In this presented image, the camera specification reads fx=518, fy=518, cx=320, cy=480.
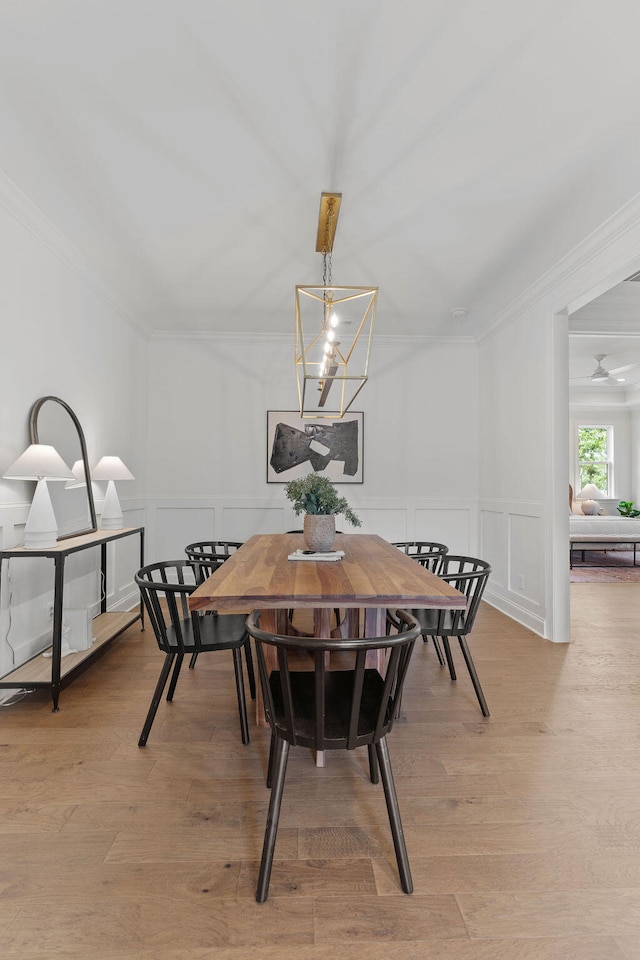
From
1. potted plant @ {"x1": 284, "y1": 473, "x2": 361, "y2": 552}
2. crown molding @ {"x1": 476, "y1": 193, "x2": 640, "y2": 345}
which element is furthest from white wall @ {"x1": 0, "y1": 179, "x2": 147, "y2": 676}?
crown molding @ {"x1": 476, "y1": 193, "x2": 640, "y2": 345}

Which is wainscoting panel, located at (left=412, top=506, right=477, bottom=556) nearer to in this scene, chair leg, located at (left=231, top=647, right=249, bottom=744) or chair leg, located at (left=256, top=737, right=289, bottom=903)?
chair leg, located at (left=231, top=647, right=249, bottom=744)

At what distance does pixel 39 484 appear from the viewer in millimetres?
2818

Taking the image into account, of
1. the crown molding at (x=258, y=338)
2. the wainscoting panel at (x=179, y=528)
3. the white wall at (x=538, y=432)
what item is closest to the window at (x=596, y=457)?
the crown molding at (x=258, y=338)

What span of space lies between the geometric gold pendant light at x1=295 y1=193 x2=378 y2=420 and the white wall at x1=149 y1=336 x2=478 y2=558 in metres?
0.25

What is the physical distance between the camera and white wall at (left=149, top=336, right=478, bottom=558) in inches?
215

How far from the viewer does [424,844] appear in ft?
5.52

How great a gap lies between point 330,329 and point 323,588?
155 centimetres

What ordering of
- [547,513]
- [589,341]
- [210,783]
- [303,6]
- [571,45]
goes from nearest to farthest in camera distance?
[303,6] → [571,45] → [210,783] → [547,513] → [589,341]

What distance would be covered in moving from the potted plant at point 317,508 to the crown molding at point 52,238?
2117 mm

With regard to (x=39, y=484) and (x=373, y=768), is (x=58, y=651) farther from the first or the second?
(x=373, y=768)

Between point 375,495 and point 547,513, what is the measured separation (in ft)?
6.53

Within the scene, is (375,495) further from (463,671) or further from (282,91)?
(282,91)

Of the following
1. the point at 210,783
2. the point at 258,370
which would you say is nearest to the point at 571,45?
the point at 210,783

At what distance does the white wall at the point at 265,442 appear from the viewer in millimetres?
5473
